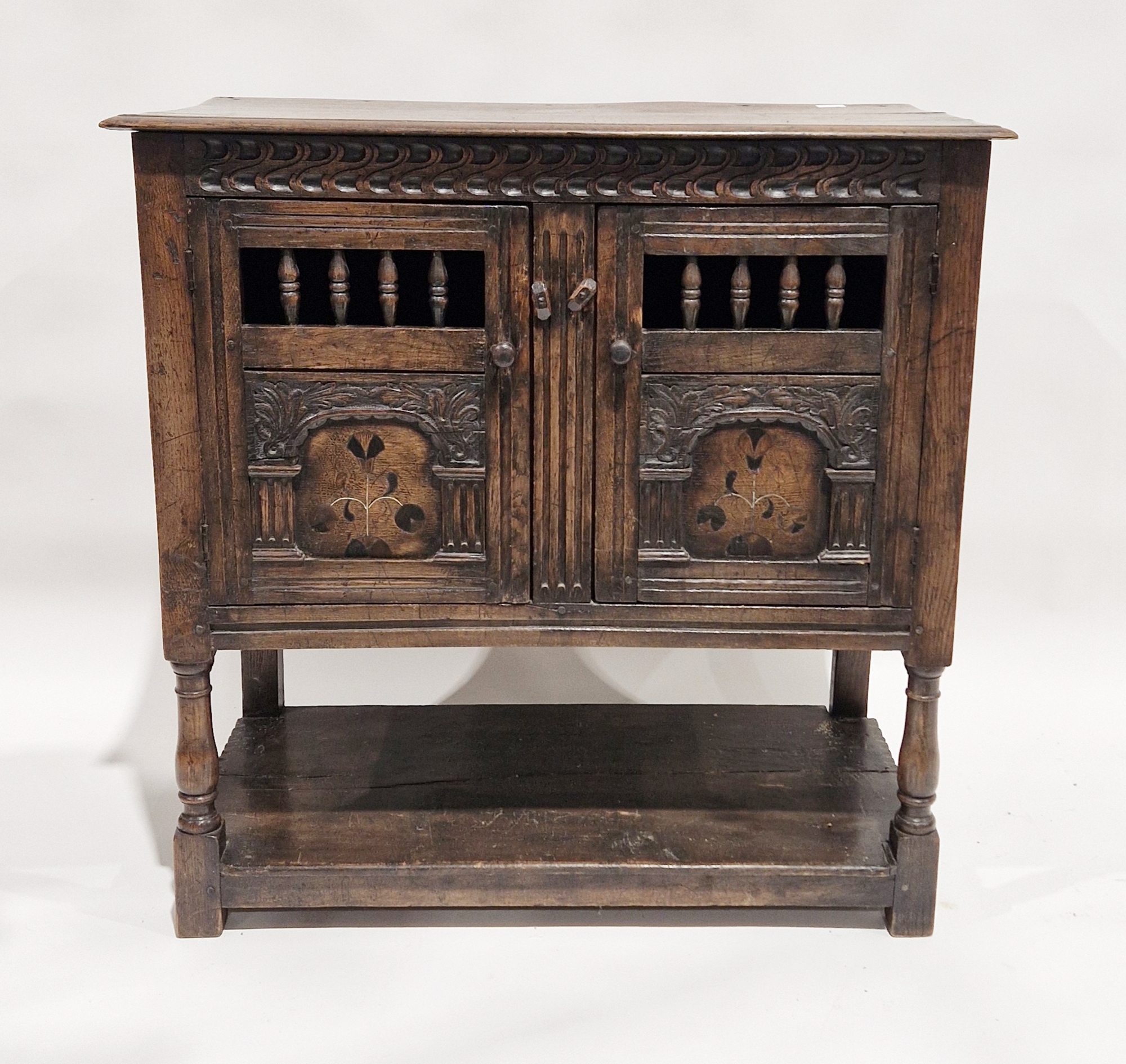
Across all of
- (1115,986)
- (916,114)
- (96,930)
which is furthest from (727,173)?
(96,930)

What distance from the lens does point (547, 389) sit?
246 centimetres

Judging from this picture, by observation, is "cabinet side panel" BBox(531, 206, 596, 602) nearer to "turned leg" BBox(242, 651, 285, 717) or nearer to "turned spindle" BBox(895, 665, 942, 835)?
"turned spindle" BBox(895, 665, 942, 835)

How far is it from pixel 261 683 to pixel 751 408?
1257 millimetres

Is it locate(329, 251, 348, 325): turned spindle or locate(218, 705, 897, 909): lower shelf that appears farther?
locate(218, 705, 897, 909): lower shelf

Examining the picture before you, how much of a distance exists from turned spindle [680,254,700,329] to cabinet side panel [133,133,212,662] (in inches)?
28.8

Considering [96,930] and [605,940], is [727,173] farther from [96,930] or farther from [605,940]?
[96,930]

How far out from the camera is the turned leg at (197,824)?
2623 millimetres

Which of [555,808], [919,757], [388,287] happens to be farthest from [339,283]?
[919,757]

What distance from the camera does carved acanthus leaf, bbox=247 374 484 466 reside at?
2.45 metres

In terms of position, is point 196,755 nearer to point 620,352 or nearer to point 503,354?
point 503,354

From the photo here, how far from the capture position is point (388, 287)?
2406mm

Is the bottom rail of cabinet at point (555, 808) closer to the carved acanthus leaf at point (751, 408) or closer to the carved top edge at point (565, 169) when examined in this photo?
the carved acanthus leaf at point (751, 408)

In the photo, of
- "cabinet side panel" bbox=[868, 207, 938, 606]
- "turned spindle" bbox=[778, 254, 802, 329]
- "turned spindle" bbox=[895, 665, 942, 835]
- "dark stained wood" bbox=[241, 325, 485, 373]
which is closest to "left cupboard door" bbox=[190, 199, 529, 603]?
"dark stained wood" bbox=[241, 325, 485, 373]

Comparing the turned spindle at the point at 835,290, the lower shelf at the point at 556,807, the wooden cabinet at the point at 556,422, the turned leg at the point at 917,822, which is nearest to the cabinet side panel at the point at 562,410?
the wooden cabinet at the point at 556,422
